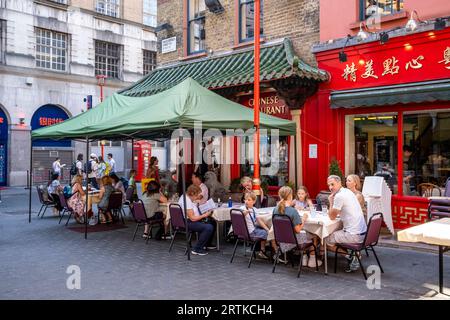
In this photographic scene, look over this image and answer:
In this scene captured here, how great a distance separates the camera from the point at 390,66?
952 centimetres

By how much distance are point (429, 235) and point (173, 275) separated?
3444mm

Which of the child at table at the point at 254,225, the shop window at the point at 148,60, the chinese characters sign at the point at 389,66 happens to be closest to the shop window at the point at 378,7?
the chinese characters sign at the point at 389,66

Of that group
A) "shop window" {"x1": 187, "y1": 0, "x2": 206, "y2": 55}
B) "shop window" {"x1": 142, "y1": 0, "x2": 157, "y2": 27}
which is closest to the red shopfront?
"shop window" {"x1": 187, "y1": 0, "x2": 206, "y2": 55}

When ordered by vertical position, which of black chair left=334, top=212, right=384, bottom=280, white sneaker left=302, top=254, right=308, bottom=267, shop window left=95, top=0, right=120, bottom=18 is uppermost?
shop window left=95, top=0, right=120, bottom=18

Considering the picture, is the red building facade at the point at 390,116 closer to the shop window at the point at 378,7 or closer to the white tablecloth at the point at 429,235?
the shop window at the point at 378,7

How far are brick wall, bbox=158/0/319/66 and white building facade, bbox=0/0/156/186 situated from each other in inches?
488

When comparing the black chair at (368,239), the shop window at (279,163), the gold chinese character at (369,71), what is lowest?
the black chair at (368,239)

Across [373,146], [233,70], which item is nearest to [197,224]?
[373,146]

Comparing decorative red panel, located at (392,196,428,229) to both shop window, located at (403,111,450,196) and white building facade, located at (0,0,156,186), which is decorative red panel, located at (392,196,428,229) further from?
white building facade, located at (0,0,156,186)

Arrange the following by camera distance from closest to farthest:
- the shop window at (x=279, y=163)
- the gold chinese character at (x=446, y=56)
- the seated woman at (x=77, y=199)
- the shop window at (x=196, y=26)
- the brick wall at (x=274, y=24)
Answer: the gold chinese character at (x=446, y=56), the brick wall at (x=274, y=24), the seated woman at (x=77, y=199), the shop window at (x=279, y=163), the shop window at (x=196, y=26)

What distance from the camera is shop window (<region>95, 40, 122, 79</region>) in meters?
27.4

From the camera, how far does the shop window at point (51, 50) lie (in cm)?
2450

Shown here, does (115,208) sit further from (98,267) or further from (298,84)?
(298,84)

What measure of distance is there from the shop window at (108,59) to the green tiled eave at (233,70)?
44.1 feet
